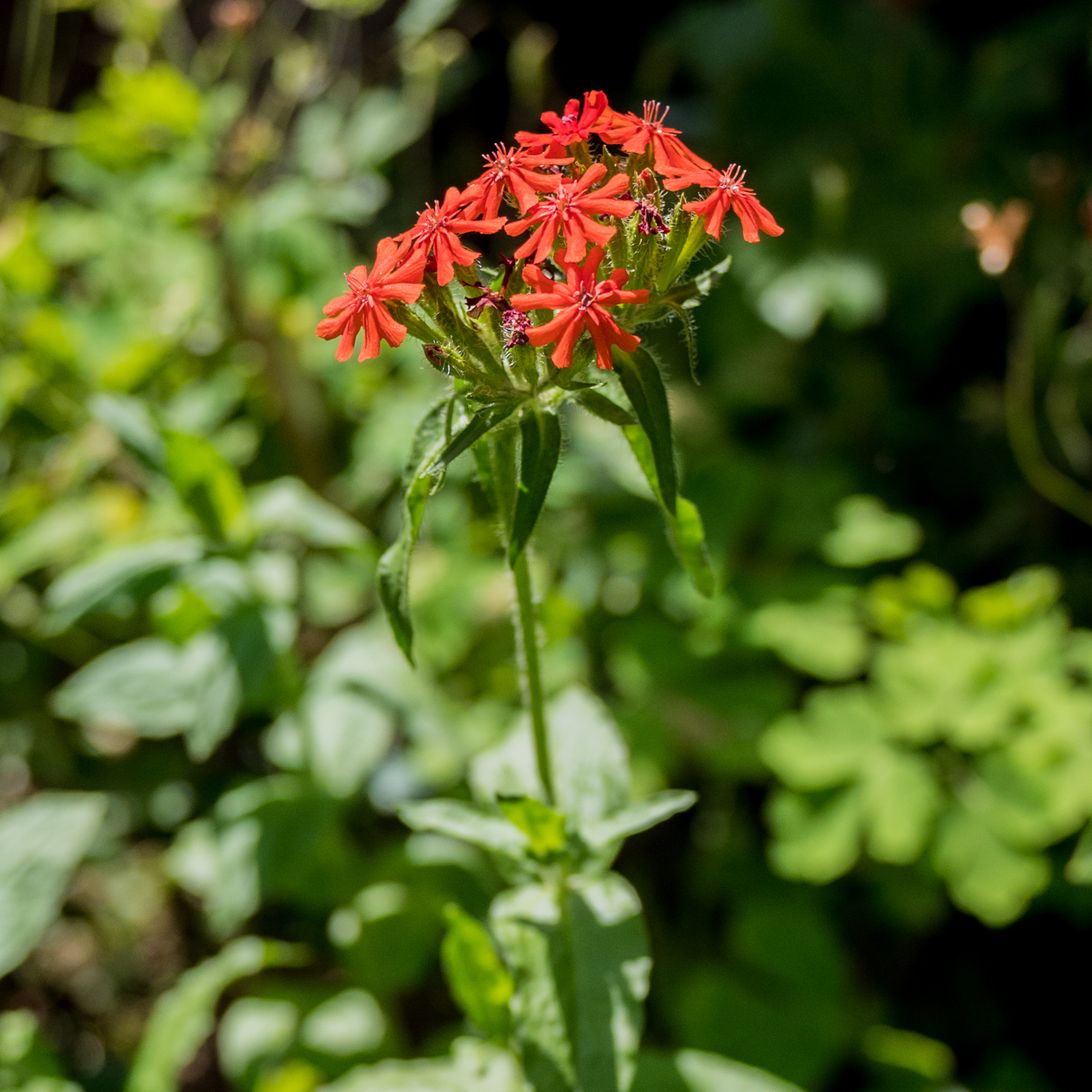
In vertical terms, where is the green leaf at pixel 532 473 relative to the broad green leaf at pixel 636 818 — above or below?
above

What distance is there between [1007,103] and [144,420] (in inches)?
111

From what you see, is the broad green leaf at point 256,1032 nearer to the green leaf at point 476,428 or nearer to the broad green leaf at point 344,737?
the broad green leaf at point 344,737

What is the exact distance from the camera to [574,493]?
2268mm

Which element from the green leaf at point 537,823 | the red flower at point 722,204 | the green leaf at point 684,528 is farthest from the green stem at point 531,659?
the red flower at point 722,204

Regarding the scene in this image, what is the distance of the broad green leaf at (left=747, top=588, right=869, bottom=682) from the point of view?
208 cm

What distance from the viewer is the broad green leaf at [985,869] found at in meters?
1.74

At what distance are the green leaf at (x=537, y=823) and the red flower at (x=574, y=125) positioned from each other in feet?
2.56

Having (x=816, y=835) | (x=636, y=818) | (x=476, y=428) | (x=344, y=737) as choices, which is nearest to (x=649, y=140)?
(x=476, y=428)

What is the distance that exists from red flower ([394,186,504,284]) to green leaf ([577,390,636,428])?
0.65 feet

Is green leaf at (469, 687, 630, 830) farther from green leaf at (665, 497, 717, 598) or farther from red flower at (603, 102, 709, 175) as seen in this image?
red flower at (603, 102, 709, 175)

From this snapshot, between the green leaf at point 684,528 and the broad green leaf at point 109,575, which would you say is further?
the broad green leaf at point 109,575

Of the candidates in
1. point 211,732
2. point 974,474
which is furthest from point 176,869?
point 974,474

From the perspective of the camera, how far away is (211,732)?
61.2 inches

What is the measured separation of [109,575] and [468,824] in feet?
2.66
